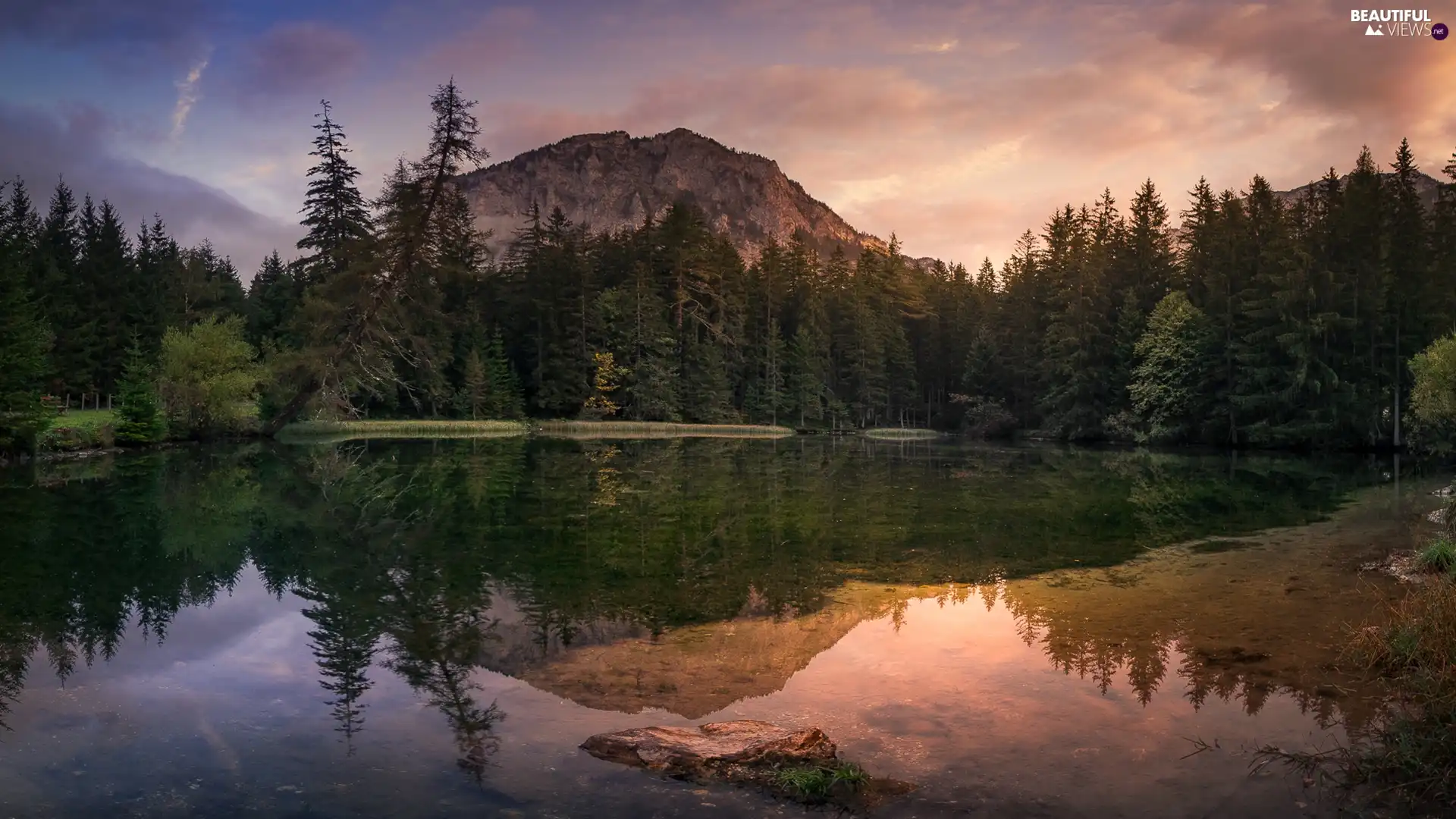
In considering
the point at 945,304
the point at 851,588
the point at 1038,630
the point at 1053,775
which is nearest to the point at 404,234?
the point at 851,588

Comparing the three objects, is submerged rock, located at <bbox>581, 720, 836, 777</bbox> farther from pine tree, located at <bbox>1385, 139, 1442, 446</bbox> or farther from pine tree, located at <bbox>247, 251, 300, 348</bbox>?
pine tree, located at <bbox>247, 251, 300, 348</bbox>

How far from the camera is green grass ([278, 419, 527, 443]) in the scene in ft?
177

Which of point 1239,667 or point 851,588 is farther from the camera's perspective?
point 851,588

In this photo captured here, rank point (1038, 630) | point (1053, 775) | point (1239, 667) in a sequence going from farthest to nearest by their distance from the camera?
point (1038, 630) < point (1239, 667) < point (1053, 775)

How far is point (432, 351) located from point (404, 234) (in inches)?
250

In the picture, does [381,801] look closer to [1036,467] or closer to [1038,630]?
[1038,630]

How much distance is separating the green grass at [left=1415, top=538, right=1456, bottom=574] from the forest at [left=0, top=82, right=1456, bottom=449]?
21.1 meters

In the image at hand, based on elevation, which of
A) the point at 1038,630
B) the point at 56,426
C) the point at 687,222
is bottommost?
the point at 1038,630

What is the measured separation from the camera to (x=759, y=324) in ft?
296

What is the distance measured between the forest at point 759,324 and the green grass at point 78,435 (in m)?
1.55

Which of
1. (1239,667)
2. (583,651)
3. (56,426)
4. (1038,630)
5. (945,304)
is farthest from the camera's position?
(945,304)

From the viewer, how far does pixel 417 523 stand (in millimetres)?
20109

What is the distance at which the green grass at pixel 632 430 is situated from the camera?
66.7 metres

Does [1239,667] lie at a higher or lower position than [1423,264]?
lower
